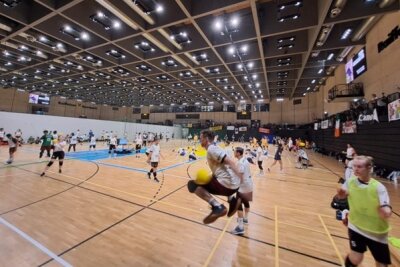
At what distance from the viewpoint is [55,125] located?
2106cm

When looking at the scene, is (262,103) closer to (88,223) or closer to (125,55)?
(125,55)

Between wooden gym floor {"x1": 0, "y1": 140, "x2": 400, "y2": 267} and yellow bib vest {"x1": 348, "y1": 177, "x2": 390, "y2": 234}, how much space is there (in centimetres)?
134

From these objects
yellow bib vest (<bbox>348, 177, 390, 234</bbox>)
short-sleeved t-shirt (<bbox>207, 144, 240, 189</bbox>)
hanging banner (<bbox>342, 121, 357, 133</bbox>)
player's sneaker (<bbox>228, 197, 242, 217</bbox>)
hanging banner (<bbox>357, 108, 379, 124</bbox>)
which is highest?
hanging banner (<bbox>357, 108, 379, 124</bbox>)

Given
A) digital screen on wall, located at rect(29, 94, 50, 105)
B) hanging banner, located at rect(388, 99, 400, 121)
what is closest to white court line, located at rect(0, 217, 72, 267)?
hanging banner, located at rect(388, 99, 400, 121)

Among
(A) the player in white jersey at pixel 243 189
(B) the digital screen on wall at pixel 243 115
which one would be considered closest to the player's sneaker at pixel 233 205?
(A) the player in white jersey at pixel 243 189

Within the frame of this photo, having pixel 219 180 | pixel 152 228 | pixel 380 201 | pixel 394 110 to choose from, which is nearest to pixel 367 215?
pixel 380 201

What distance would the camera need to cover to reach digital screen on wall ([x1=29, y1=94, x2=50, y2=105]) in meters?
29.8

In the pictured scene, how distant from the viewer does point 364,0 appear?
802 cm

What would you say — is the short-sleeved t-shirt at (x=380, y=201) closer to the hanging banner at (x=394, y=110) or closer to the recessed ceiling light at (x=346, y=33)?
the hanging banner at (x=394, y=110)

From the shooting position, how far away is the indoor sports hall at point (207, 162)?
2.98m

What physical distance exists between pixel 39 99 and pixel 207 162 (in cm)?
3642

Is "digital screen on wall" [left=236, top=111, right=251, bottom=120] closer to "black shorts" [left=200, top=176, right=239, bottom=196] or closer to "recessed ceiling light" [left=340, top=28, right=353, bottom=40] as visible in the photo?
"recessed ceiling light" [left=340, top=28, right=353, bottom=40]

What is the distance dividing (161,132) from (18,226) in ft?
102

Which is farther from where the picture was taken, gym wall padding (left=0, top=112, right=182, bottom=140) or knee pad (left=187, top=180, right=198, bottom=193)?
gym wall padding (left=0, top=112, right=182, bottom=140)
